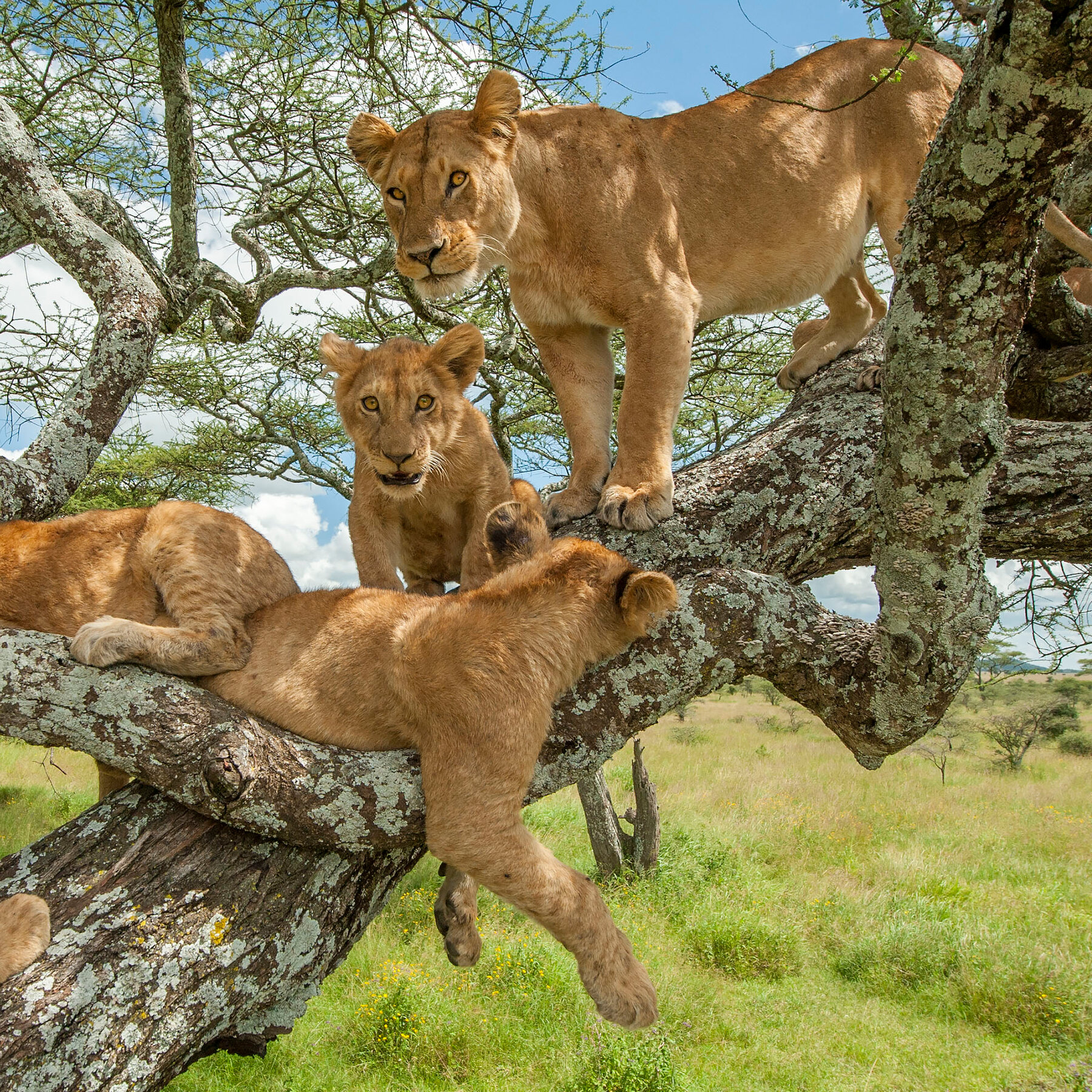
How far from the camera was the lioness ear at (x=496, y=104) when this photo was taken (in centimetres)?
413

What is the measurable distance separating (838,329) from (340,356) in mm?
3143

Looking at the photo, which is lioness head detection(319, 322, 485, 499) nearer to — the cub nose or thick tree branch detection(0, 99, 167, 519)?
the cub nose

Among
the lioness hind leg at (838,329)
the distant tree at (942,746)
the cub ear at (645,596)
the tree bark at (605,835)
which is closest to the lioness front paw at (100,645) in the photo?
the cub ear at (645,596)

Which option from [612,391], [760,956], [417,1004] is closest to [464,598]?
[612,391]

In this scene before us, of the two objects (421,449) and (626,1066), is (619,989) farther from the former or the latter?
(626,1066)

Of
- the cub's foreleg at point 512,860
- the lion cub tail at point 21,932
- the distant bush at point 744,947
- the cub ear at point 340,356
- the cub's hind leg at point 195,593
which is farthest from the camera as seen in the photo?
the distant bush at point 744,947

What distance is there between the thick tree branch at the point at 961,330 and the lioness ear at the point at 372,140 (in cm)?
275

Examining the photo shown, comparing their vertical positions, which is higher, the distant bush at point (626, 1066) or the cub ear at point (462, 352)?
the cub ear at point (462, 352)

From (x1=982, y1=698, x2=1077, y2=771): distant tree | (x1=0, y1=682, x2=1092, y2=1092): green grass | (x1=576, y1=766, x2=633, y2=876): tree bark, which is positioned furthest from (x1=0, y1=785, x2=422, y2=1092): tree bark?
(x1=982, y1=698, x2=1077, y2=771): distant tree

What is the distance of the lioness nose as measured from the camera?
155 inches

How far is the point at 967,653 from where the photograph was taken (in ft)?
9.32

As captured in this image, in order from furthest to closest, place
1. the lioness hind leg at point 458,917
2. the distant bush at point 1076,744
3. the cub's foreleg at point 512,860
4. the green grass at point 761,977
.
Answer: the distant bush at point 1076,744 < the green grass at point 761,977 < the lioness hind leg at point 458,917 < the cub's foreleg at point 512,860

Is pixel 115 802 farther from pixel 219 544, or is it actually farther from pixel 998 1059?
pixel 998 1059

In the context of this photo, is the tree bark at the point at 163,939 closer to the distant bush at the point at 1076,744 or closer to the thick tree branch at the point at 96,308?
the thick tree branch at the point at 96,308
